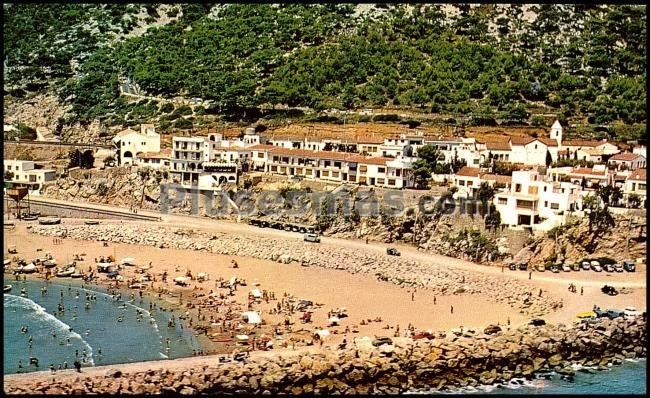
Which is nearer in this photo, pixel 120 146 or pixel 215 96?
pixel 120 146

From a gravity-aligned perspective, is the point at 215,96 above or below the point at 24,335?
above

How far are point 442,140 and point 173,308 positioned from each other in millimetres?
20953

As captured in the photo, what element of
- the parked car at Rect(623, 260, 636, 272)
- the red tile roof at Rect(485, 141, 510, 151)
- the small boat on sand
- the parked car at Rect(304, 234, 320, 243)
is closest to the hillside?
the red tile roof at Rect(485, 141, 510, 151)

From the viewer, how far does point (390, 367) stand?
796 inches

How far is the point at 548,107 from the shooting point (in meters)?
53.1

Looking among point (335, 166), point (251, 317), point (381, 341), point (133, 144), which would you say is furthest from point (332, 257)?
point (133, 144)

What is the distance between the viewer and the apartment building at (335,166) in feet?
125

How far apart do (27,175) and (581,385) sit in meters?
34.4

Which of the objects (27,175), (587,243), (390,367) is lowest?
(390,367)

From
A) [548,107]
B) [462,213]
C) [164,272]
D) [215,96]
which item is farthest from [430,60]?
[164,272]

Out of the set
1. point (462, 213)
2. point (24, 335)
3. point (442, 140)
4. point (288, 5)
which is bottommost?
point (24, 335)

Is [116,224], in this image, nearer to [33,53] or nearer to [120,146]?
[120,146]

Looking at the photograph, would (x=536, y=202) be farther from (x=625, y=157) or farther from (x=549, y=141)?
(x=549, y=141)

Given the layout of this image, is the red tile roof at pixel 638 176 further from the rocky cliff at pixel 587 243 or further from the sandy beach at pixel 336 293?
the sandy beach at pixel 336 293
